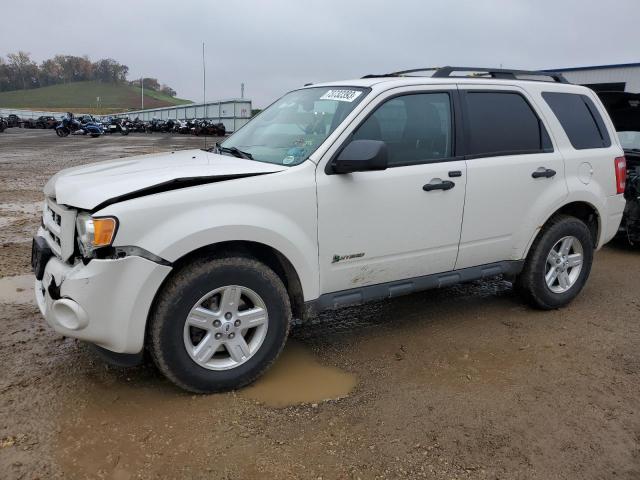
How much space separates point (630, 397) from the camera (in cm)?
337

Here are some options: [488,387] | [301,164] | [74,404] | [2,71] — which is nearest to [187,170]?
[301,164]

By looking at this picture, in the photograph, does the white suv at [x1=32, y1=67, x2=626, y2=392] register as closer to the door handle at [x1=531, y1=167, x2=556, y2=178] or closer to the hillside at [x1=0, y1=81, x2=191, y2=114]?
the door handle at [x1=531, y1=167, x2=556, y2=178]

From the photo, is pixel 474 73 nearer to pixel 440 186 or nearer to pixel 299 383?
pixel 440 186

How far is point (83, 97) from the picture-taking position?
422ft

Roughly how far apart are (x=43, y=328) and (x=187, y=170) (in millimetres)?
1938

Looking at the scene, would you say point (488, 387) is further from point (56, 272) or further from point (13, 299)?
point (13, 299)

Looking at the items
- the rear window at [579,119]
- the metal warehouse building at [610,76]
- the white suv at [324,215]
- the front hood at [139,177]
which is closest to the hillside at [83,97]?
the metal warehouse building at [610,76]

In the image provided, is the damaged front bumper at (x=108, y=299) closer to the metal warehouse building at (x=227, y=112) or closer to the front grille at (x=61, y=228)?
the front grille at (x=61, y=228)

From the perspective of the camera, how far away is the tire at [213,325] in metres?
3.04

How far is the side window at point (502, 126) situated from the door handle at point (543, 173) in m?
0.17

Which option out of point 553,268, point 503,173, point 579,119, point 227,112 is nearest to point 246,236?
point 503,173

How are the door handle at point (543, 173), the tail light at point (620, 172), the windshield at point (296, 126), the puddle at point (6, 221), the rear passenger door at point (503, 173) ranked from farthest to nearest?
the puddle at point (6, 221), the tail light at point (620, 172), the door handle at point (543, 173), the rear passenger door at point (503, 173), the windshield at point (296, 126)

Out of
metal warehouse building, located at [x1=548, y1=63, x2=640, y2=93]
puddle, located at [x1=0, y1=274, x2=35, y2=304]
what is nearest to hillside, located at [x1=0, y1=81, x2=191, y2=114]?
metal warehouse building, located at [x1=548, y1=63, x2=640, y2=93]

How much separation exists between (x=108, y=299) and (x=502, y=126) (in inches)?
124
